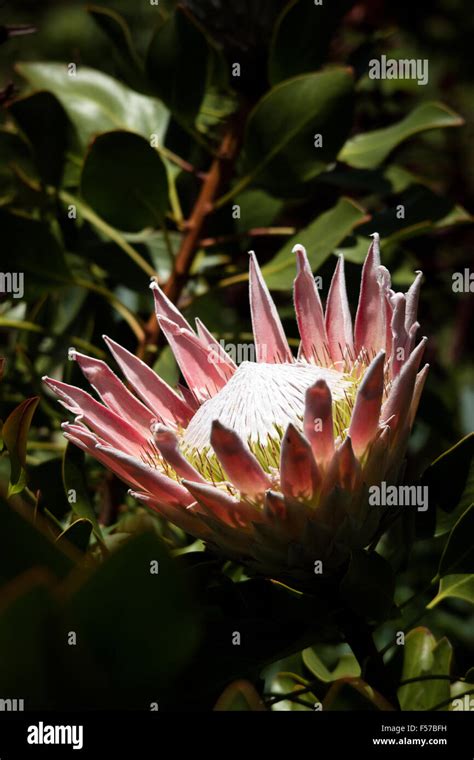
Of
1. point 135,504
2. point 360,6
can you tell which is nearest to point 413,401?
point 135,504

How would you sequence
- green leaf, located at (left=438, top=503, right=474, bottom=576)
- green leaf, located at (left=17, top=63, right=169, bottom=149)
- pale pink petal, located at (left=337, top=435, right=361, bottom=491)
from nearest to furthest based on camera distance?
pale pink petal, located at (left=337, top=435, right=361, bottom=491), green leaf, located at (left=438, top=503, right=474, bottom=576), green leaf, located at (left=17, top=63, right=169, bottom=149)

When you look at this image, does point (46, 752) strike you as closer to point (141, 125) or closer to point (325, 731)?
point (325, 731)

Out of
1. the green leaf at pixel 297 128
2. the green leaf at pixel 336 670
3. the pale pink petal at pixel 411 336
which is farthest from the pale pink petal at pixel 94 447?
the green leaf at pixel 297 128

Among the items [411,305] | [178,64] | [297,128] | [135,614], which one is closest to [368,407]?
[411,305]

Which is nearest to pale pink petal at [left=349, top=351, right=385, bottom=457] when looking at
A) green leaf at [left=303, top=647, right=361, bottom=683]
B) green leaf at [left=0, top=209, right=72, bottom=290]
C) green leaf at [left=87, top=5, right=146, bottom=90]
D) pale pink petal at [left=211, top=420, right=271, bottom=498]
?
pale pink petal at [left=211, top=420, right=271, bottom=498]

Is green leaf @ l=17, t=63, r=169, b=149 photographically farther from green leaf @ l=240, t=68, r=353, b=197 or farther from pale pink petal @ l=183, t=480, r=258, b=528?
pale pink petal @ l=183, t=480, r=258, b=528

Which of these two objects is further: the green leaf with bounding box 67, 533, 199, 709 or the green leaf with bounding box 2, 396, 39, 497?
the green leaf with bounding box 2, 396, 39, 497
